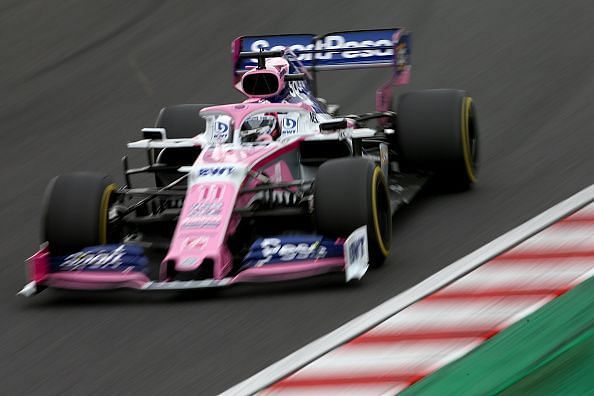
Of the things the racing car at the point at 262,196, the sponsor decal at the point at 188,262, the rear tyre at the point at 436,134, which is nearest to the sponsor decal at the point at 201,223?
the racing car at the point at 262,196

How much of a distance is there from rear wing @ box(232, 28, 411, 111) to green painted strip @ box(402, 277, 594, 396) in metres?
4.81

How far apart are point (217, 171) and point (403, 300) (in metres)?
1.75

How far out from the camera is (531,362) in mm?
5285

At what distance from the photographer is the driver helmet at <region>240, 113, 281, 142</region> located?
8.70 meters

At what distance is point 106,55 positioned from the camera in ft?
49.6

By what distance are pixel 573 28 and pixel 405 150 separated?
525cm

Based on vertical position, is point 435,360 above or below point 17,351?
above

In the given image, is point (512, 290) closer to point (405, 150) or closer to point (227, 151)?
point (227, 151)

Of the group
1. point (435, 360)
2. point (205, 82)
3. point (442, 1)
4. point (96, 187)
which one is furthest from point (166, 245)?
point (442, 1)

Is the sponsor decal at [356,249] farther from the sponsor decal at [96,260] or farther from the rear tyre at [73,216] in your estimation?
the rear tyre at [73,216]

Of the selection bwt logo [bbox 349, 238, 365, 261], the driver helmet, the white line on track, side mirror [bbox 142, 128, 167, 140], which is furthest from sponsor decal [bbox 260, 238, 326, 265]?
side mirror [bbox 142, 128, 167, 140]

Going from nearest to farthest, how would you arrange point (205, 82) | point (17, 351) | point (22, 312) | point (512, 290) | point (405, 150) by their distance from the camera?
point (512, 290), point (17, 351), point (22, 312), point (405, 150), point (205, 82)

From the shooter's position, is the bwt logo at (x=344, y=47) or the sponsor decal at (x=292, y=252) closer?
the sponsor decal at (x=292, y=252)

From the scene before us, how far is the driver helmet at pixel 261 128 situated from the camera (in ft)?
28.5
